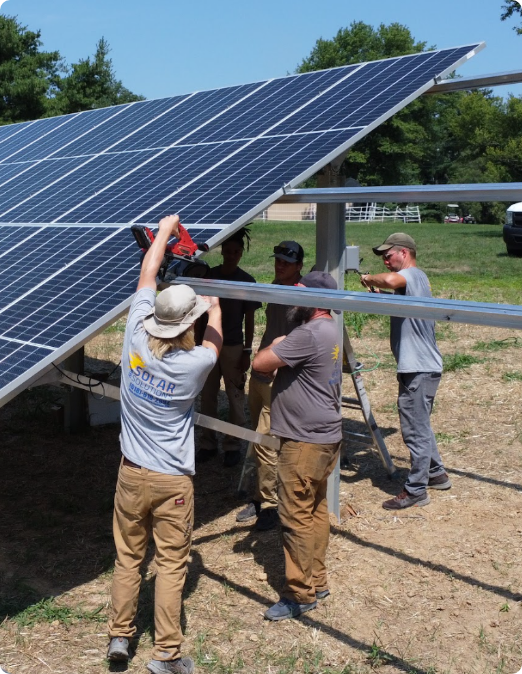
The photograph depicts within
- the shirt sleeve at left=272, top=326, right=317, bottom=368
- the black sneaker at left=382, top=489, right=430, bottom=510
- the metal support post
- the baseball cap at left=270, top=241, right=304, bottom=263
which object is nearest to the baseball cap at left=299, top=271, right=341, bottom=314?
the shirt sleeve at left=272, top=326, right=317, bottom=368

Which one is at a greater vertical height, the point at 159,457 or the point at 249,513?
the point at 159,457

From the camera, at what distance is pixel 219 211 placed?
5230 millimetres

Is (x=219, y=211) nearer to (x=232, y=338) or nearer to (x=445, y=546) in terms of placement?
(x=232, y=338)

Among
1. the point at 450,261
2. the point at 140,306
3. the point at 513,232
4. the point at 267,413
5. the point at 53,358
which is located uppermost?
the point at 140,306

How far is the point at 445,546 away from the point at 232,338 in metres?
2.72

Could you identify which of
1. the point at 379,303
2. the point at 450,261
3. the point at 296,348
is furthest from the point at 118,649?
the point at 450,261

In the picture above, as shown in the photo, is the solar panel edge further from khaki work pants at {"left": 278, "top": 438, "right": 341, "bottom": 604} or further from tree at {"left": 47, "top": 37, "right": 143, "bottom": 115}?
tree at {"left": 47, "top": 37, "right": 143, "bottom": 115}

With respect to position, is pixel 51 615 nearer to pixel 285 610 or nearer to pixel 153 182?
pixel 285 610

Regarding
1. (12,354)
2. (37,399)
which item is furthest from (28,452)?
(12,354)

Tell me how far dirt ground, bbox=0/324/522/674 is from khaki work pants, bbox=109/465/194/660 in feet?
1.04

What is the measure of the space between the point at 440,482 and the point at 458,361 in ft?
12.9

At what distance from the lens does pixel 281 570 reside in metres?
5.66

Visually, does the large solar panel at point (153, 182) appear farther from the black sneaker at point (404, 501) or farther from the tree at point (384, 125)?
the tree at point (384, 125)

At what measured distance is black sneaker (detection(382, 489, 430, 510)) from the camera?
21.3ft
